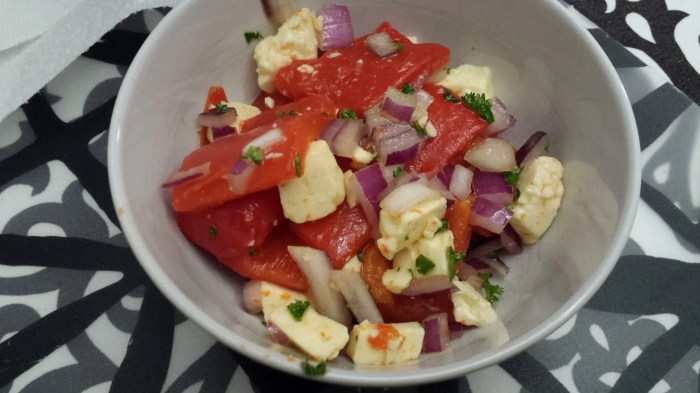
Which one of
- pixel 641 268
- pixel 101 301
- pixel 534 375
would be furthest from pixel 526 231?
pixel 101 301

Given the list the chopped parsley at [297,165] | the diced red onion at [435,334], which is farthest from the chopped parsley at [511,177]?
the chopped parsley at [297,165]

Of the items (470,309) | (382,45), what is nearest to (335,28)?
(382,45)

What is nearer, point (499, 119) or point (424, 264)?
point (424, 264)

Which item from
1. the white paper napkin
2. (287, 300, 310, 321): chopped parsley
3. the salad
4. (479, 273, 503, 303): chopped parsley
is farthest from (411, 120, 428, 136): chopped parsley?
the white paper napkin

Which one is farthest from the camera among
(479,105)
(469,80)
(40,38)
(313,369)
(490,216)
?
(40,38)

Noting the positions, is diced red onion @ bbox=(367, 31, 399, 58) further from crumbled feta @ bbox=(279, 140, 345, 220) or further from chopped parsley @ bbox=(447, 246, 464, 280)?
chopped parsley @ bbox=(447, 246, 464, 280)

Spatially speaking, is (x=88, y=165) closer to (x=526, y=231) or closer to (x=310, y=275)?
(x=310, y=275)

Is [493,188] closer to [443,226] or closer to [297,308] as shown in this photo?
[443,226]
